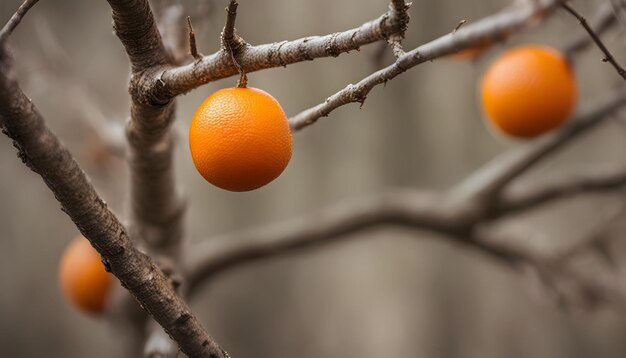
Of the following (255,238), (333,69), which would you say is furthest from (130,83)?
(333,69)

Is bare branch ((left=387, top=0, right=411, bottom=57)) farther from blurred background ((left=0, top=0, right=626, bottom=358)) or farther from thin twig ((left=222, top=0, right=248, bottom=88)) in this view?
blurred background ((left=0, top=0, right=626, bottom=358))

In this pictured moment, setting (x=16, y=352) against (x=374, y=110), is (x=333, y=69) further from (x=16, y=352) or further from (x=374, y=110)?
(x=16, y=352)

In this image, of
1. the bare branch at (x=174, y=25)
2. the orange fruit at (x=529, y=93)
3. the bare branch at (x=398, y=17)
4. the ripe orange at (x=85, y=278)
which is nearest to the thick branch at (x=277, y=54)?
the bare branch at (x=398, y=17)

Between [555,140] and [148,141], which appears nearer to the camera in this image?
[148,141]

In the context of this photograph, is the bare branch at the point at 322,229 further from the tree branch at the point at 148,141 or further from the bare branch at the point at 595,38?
the bare branch at the point at 595,38

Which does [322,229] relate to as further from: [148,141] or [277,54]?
[277,54]

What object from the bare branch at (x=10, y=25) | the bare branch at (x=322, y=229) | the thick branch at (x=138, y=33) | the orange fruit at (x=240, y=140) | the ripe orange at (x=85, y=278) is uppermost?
the bare branch at (x=322, y=229)

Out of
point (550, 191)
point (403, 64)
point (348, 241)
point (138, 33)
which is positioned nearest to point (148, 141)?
point (138, 33)
